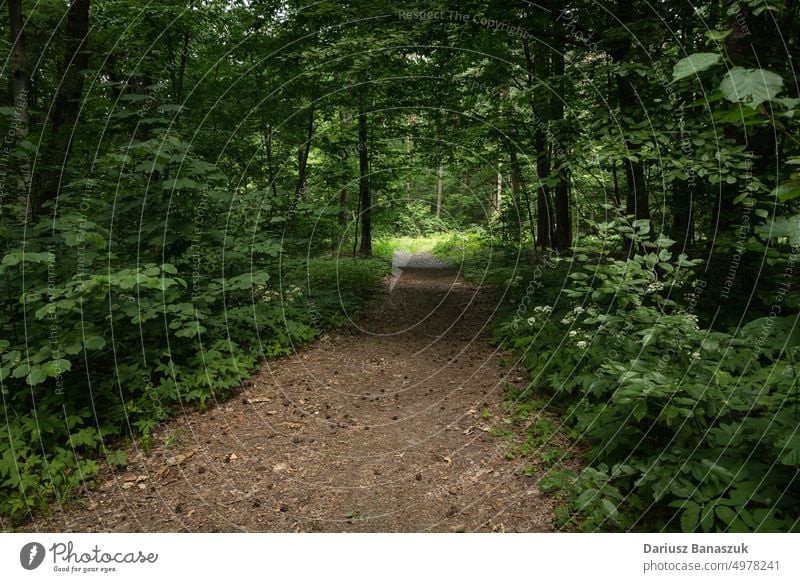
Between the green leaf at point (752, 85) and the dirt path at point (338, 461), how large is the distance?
354 centimetres

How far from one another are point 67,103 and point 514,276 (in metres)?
9.90

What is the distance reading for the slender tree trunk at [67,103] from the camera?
7.43 metres

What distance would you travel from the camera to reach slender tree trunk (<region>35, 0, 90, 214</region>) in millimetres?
7434

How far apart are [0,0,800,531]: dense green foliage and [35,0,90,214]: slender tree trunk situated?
38mm

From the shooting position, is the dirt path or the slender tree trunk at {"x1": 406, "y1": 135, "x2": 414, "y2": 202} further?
the slender tree trunk at {"x1": 406, "y1": 135, "x2": 414, "y2": 202}

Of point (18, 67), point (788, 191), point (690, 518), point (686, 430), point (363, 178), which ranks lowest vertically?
point (690, 518)

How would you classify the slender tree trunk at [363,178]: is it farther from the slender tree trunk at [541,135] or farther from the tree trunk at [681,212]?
the tree trunk at [681,212]

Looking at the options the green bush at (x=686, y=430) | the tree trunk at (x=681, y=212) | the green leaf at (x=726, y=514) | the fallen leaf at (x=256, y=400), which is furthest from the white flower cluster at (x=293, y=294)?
the green leaf at (x=726, y=514)

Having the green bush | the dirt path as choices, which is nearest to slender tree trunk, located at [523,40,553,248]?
the green bush

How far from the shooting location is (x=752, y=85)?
1.72 m

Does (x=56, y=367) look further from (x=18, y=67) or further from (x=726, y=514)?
(x=726, y=514)

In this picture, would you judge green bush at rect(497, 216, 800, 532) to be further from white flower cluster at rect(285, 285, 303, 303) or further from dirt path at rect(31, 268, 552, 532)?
white flower cluster at rect(285, 285, 303, 303)

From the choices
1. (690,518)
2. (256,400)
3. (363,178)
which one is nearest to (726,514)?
(690,518)
